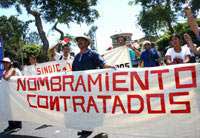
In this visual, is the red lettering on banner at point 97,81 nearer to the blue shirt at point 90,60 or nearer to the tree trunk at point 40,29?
the blue shirt at point 90,60

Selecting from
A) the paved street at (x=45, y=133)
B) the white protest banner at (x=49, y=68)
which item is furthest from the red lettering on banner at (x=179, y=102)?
the white protest banner at (x=49, y=68)

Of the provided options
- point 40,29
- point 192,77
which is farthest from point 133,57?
point 40,29

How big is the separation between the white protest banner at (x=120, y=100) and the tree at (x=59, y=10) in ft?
109

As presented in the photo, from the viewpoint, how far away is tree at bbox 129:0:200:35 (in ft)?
186

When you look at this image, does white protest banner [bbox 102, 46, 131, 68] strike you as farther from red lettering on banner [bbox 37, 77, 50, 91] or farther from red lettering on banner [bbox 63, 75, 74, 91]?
red lettering on banner [bbox 63, 75, 74, 91]

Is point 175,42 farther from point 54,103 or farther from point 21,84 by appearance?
point 21,84

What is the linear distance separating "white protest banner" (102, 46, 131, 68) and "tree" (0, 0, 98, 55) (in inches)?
1065

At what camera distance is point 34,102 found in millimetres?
8500

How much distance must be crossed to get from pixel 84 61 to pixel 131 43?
5.32m

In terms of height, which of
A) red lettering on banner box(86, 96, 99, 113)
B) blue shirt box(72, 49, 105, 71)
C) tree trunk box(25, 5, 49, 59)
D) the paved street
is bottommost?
the paved street

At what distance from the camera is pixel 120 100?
698 centimetres

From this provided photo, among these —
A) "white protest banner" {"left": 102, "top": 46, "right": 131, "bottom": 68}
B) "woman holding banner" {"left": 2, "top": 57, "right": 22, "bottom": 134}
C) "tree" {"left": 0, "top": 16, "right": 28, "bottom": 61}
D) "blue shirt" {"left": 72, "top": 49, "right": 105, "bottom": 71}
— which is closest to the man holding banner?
"blue shirt" {"left": 72, "top": 49, "right": 105, "bottom": 71}

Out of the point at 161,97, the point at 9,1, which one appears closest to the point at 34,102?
the point at 161,97

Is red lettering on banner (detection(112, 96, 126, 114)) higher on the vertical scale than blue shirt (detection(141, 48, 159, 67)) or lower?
lower
